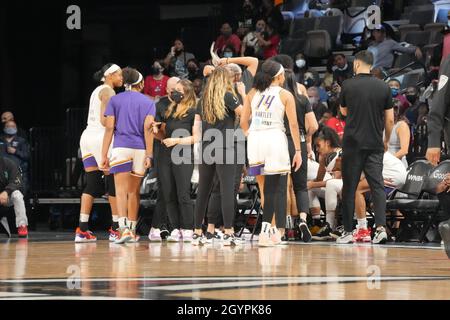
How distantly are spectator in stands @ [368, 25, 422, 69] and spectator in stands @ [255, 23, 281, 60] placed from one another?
1790 mm

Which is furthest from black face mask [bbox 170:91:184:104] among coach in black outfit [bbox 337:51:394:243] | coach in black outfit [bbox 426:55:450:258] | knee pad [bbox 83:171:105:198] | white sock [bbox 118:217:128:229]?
coach in black outfit [bbox 426:55:450:258]

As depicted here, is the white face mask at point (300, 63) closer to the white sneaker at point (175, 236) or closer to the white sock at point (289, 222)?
the white sock at point (289, 222)

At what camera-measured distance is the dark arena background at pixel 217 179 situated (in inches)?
235

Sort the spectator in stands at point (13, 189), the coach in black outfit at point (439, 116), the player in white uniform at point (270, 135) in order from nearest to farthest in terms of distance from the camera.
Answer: the coach in black outfit at point (439, 116), the player in white uniform at point (270, 135), the spectator in stands at point (13, 189)

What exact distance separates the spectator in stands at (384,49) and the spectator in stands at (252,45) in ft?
6.53

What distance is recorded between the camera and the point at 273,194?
9.78 m

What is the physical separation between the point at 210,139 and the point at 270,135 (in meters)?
0.60

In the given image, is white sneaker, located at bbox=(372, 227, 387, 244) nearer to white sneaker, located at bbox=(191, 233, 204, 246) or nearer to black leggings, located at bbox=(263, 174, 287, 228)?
black leggings, located at bbox=(263, 174, 287, 228)

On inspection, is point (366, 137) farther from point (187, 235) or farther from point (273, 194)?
point (187, 235)

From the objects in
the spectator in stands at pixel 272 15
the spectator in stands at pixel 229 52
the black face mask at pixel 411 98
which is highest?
the spectator in stands at pixel 272 15

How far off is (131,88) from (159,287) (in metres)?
5.47

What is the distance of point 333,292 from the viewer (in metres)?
5.34

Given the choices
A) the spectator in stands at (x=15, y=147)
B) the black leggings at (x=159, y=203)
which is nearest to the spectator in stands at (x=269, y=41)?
the spectator in stands at (x=15, y=147)

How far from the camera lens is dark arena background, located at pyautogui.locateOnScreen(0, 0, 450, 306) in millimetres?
5957
